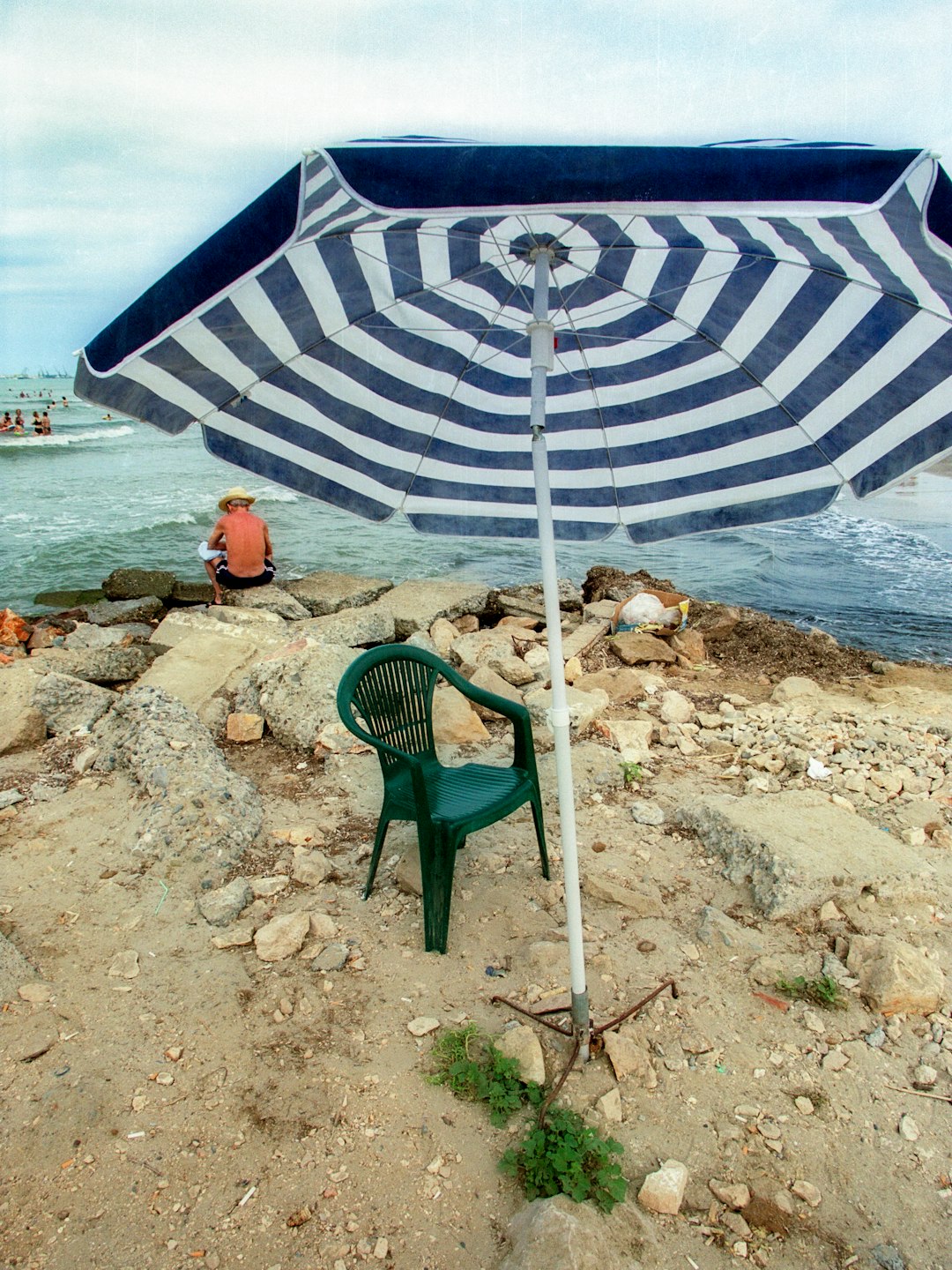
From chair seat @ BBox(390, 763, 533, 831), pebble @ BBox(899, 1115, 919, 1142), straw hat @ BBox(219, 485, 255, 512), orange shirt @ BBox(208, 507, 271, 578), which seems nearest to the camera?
pebble @ BBox(899, 1115, 919, 1142)

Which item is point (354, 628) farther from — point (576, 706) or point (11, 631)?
point (11, 631)

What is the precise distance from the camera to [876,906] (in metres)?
3.22

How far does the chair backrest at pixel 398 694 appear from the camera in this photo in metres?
3.60

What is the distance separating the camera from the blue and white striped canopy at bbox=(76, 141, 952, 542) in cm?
180

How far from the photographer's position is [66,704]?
4.98 m

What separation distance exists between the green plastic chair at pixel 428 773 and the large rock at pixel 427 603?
143 inches

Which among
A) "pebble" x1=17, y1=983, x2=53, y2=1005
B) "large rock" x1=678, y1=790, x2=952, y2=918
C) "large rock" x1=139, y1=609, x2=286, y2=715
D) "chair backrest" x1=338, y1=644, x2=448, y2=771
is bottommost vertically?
"pebble" x1=17, y1=983, x2=53, y2=1005

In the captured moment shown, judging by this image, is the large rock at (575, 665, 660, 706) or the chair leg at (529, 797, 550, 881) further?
the large rock at (575, 665, 660, 706)

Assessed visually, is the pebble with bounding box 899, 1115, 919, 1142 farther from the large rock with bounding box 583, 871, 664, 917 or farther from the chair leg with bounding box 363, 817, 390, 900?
the chair leg with bounding box 363, 817, 390, 900

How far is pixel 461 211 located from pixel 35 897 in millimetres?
3214

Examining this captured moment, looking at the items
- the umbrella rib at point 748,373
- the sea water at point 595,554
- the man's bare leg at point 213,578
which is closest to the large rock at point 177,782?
the umbrella rib at point 748,373

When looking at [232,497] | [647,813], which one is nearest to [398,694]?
[647,813]

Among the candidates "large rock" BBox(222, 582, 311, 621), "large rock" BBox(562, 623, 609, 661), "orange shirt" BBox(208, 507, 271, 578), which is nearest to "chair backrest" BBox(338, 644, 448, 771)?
"large rock" BBox(562, 623, 609, 661)

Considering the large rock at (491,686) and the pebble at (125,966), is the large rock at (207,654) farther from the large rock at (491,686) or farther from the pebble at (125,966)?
the pebble at (125,966)
